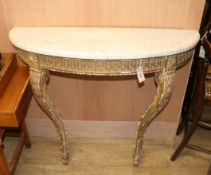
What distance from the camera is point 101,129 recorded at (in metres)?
1.81

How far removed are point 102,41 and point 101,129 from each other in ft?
2.67

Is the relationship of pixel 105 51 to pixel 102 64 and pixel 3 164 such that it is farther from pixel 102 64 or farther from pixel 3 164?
pixel 3 164

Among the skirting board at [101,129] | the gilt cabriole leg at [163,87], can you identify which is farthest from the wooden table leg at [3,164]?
the gilt cabriole leg at [163,87]

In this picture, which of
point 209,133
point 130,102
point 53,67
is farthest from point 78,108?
point 209,133

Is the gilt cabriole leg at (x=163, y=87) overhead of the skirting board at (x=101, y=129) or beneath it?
overhead

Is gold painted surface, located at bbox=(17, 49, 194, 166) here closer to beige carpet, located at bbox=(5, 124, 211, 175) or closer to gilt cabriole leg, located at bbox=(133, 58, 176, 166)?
gilt cabriole leg, located at bbox=(133, 58, 176, 166)

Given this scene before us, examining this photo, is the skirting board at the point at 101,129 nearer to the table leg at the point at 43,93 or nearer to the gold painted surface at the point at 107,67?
the table leg at the point at 43,93

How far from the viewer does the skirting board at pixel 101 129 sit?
69.8 inches

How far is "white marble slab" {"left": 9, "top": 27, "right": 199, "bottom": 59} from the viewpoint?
108 centimetres

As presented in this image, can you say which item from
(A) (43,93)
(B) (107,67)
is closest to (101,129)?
(A) (43,93)

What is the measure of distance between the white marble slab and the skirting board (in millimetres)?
707

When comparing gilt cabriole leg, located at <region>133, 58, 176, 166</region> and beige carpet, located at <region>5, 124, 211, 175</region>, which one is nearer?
gilt cabriole leg, located at <region>133, 58, 176, 166</region>

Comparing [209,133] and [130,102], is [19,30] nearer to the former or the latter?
[130,102]

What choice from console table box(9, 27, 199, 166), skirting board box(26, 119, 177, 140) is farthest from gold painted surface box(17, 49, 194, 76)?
skirting board box(26, 119, 177, 140)
